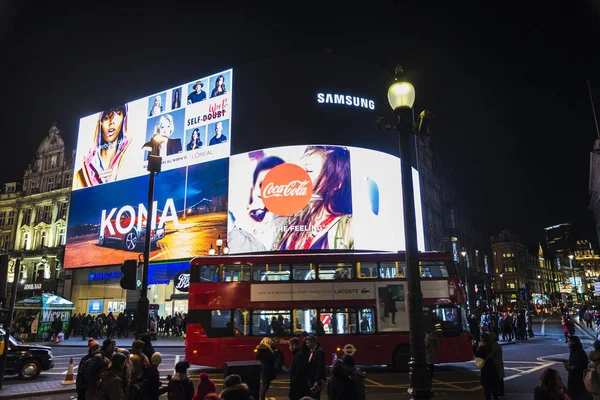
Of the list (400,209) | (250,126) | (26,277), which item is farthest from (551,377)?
(26,277)

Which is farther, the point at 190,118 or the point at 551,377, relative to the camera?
the point at 190,118

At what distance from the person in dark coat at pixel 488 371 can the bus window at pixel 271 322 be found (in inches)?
320

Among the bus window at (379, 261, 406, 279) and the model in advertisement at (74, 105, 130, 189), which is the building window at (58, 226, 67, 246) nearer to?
the model in advertisement at (74, 105, 130, 189)

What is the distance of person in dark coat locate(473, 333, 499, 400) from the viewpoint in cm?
938

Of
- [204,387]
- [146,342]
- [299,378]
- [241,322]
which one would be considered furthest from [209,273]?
[204,387]

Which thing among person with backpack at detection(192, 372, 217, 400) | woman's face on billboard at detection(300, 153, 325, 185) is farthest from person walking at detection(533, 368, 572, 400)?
woman's face on billboard at detection(300, 153, 325, 185)

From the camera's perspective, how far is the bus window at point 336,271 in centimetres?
1656

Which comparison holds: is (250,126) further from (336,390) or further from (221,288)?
(336,390)

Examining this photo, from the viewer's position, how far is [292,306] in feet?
53.7

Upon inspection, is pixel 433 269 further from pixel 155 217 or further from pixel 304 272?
pixel 155 217

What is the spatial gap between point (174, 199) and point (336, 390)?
37.6m

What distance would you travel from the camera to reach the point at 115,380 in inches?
254

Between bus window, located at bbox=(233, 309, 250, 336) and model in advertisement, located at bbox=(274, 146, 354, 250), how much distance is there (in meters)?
19.0

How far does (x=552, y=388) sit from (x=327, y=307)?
11765mm
